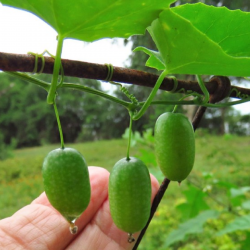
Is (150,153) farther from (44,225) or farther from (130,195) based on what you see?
(130,195)

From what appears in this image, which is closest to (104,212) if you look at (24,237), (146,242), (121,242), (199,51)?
(121,242)

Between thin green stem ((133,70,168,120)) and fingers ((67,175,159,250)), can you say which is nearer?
thin green stem ((133,70,168,120))

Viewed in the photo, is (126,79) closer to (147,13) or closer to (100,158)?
(147,13)

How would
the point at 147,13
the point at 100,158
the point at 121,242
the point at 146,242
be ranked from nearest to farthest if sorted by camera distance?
1. the point at 147,13
2. the point at 121,242
3. the point at 146,242
4. the point at 100,158

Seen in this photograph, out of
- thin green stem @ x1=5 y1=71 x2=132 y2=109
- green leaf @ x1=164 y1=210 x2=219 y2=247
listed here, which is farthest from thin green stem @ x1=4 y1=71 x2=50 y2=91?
green leaf @ x1=164 y1=210 x2=219 y2=247

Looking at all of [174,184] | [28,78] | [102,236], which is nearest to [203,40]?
[28,78]

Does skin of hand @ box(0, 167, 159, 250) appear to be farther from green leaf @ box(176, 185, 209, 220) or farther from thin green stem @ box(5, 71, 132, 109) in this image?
green leaf @ box(176, 185, 209, 220)
